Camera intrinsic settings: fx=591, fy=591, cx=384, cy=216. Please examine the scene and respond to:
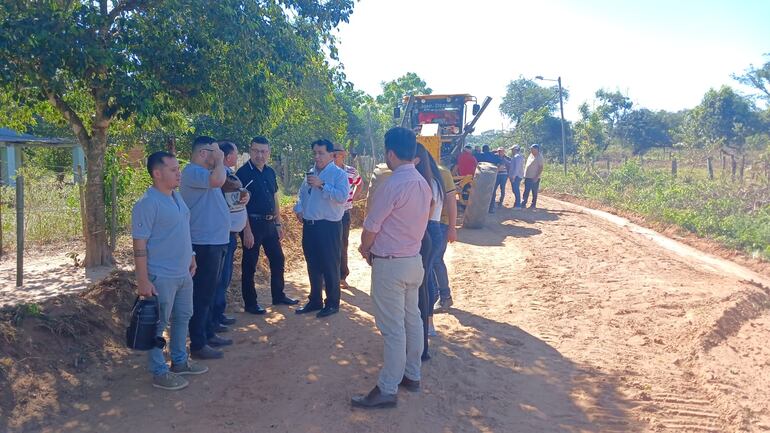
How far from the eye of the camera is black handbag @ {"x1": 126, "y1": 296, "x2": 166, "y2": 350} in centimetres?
383

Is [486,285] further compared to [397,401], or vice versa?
[486,285]

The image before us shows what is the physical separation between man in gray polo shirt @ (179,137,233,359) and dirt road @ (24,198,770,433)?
15.3 inches

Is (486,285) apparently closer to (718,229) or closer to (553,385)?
(553,385)

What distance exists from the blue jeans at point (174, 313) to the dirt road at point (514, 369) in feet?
0.67

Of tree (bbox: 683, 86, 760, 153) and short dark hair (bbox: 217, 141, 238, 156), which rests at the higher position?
tree (bbox: 683, 86, 760, 153)

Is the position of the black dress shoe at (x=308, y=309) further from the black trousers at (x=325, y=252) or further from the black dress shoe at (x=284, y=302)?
the black dress shoe at (x=284, y=302)

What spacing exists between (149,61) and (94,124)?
160 centimetres

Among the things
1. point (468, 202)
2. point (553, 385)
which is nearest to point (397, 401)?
point (553, 385)

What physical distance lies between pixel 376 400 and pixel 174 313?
5.10ft

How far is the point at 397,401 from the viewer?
156 inches

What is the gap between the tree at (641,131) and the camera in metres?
38.8

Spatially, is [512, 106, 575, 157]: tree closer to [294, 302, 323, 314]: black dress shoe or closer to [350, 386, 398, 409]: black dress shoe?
[294, 302, 323, 314]: black dress shoe

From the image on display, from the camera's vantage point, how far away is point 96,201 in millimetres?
6895

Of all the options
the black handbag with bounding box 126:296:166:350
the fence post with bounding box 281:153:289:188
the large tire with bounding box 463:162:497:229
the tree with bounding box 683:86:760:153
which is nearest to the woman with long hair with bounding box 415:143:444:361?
the black handbag with bounding box 126:296:166:350
